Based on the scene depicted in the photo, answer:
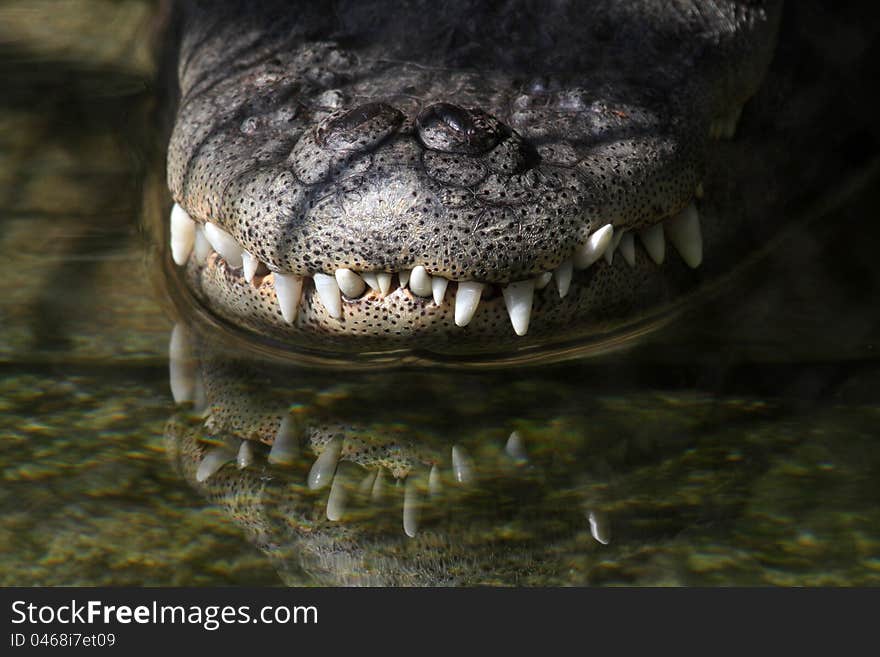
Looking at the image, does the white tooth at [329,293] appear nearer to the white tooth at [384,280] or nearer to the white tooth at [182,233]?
the white tooth at [384,280]

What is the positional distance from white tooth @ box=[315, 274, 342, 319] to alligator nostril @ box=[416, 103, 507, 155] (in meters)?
0.34

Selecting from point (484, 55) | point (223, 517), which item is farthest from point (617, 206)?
point (223, 517)

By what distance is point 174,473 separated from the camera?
2168 millimetres

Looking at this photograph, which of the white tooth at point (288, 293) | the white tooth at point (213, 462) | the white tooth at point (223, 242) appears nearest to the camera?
the white tooth at point (213, 462)

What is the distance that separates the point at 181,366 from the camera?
103 inches

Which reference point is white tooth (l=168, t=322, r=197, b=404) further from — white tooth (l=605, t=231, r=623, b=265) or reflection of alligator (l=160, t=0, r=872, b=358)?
white tooth (l=605, t=231, r=623, b=265)

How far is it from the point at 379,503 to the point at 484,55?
3.58 feet

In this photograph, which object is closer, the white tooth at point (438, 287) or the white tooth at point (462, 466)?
the white tooth at point (462, 466)

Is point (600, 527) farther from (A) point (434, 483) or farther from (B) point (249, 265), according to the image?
(B) point (249, 265)

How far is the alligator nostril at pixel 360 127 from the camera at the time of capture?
225 cm

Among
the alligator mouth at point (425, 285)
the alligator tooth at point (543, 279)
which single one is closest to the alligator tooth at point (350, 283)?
the alligator mouth at point (425, 285)

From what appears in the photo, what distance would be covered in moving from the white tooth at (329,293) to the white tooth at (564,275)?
45 centimetres

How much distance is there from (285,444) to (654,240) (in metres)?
0.93

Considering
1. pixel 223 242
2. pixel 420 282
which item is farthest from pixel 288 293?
pixel 420 282
